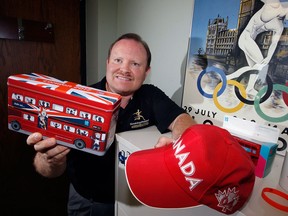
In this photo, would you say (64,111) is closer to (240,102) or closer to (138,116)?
(138,116)

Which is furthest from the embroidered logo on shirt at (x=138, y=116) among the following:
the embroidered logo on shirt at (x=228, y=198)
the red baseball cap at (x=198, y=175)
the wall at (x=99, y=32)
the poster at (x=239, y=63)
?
the wall at (x=99, y=32)

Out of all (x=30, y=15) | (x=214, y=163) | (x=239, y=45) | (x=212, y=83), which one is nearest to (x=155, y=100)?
(x=212, y=83)

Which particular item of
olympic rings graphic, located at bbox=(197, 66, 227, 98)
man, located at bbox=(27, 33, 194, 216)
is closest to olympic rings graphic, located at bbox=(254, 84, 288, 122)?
olympic rings graphic, located at bbox=(197, 66, 227, 98)

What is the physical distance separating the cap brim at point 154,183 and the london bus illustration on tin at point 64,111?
118 mm

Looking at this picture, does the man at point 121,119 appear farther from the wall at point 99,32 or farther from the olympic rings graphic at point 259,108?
the wall at point 99,32

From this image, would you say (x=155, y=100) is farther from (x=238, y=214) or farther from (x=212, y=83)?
(x=238, y=214)

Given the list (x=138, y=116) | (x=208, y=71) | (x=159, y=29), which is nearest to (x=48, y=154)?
(x=138, y=116)

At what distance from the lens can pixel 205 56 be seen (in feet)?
2.66

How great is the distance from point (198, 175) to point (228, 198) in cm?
8

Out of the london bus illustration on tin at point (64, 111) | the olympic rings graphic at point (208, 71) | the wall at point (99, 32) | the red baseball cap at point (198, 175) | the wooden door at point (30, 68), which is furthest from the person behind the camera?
the wall at point (99, 32)

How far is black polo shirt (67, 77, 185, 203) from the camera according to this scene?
805mm

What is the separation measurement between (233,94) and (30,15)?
48.1 inches

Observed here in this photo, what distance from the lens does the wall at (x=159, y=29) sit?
3.09ft

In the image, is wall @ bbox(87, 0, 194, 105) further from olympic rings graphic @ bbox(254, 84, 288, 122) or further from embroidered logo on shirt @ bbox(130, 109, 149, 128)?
olympic rings graphic @ bbox(254, 84, 288, 122)
